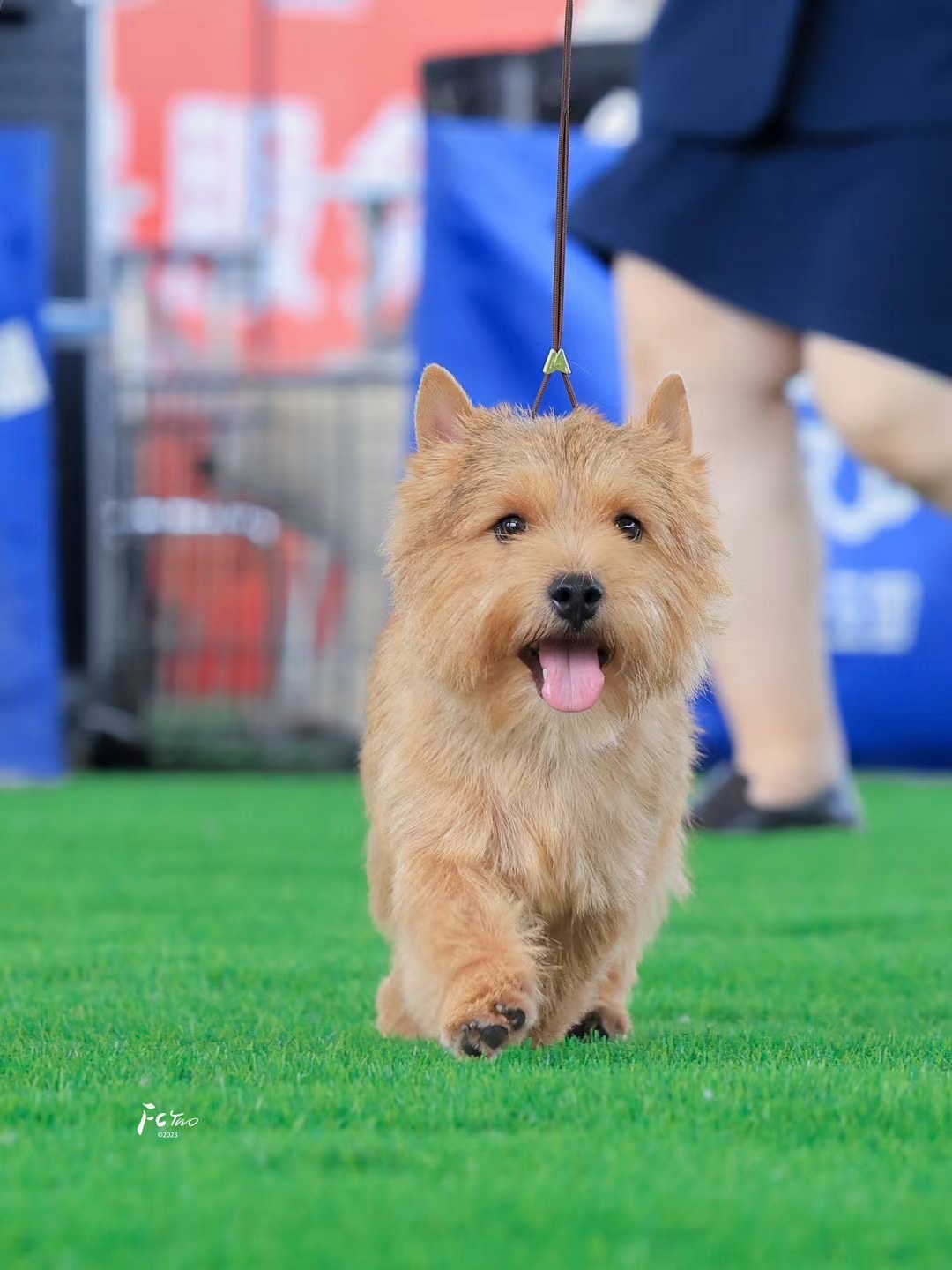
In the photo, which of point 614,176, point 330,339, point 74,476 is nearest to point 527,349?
Result: point 74,476

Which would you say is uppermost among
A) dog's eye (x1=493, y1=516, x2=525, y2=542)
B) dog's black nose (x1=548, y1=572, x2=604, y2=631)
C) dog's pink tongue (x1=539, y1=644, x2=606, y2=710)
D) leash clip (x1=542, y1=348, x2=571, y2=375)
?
leash clip (x1=542, y1=348, x2=571, y2=375)

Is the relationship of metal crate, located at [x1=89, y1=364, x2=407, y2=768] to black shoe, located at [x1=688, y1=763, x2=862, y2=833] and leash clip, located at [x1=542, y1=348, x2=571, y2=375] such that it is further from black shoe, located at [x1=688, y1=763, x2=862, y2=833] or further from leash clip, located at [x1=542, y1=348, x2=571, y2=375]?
leash clip, located at [x1=542, y1=348, x2=571, y2=375]

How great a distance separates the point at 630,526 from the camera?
2430mm

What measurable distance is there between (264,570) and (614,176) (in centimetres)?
326

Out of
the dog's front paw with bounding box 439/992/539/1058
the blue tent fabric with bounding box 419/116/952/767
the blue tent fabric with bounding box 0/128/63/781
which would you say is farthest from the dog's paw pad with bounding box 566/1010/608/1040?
the blue tent fabric with bounding box 419/116/952/767

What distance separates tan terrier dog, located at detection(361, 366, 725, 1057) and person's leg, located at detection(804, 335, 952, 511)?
5.35 feet

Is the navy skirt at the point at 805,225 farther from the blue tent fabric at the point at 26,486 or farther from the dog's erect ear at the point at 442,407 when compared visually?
the blue tent fabric at the point at 26,486

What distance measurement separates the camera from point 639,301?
4594 mm

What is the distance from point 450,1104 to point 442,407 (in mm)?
1042

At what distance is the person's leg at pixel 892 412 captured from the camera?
407 cm

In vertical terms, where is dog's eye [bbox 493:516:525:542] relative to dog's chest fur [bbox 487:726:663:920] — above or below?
above

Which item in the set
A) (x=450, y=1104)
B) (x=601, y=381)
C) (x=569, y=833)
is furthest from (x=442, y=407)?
(x=601, y=381)

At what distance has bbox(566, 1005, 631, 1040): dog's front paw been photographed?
8.53 feet

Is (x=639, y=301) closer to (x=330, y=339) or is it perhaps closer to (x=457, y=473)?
(x=457, y=473)
